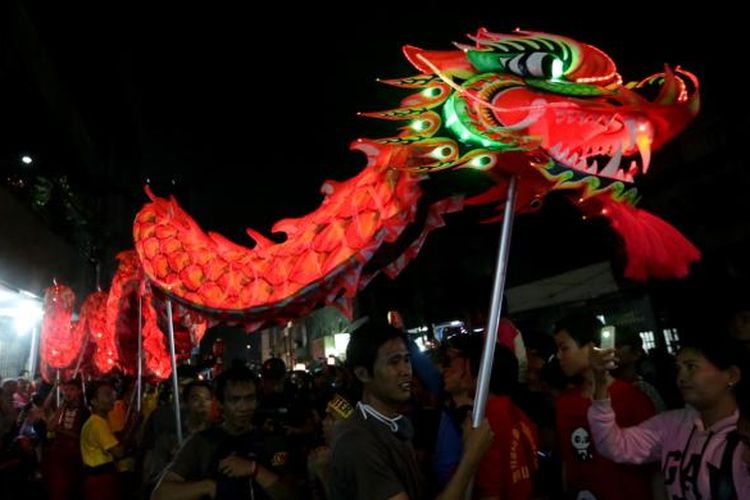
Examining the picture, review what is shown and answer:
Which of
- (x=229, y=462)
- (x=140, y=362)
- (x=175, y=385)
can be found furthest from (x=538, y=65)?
(x=140, y=362)

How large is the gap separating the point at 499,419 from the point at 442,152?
1.55 metres

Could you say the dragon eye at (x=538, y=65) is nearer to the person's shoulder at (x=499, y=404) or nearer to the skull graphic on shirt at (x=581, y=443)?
the person's shoulder at (x=499, y=404)

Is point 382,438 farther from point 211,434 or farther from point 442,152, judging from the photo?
point 442,152

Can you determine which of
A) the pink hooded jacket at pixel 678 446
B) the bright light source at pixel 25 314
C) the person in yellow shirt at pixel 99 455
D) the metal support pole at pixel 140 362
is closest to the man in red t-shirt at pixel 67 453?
the person in yellow shirt at pixel 99 455

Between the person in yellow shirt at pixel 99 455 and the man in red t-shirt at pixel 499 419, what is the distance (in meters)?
4.05

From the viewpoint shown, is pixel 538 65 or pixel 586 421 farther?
pixel 586 421

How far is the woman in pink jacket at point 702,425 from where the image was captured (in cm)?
237

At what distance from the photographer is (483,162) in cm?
301

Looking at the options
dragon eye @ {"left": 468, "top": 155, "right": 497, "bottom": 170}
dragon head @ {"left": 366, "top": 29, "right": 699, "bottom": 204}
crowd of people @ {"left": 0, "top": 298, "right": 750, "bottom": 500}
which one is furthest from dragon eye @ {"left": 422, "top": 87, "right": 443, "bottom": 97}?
crowd of people @ {"left": 0, "top": 298, "right": 750, "bottom": 500}

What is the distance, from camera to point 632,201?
3.37 m

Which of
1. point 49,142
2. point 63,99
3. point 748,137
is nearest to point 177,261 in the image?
point 748,137

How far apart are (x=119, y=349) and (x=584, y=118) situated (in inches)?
255

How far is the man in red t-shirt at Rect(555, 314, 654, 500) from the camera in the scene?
3172 millimetres

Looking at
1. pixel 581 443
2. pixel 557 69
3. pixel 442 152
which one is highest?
pixel 557 69
